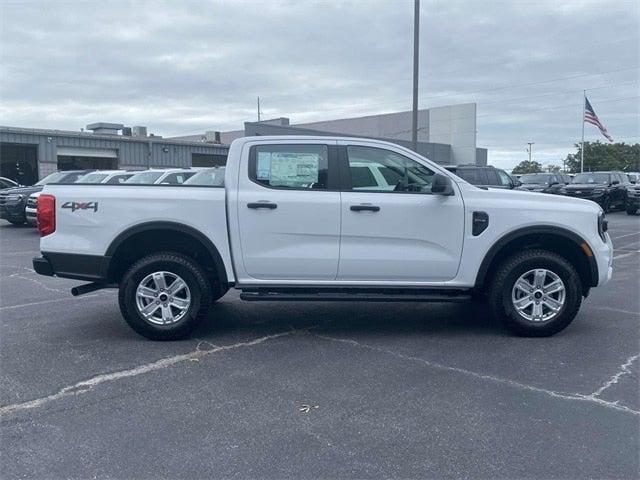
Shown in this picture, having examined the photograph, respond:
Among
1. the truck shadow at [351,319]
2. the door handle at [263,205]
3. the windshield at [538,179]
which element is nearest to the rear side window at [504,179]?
the windshield at [538,179]

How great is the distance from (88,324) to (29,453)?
310 centimetres

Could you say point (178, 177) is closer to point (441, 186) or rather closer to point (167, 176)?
point (167, 176)

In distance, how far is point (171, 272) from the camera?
5.94 meters

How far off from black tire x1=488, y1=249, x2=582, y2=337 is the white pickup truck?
11 mm

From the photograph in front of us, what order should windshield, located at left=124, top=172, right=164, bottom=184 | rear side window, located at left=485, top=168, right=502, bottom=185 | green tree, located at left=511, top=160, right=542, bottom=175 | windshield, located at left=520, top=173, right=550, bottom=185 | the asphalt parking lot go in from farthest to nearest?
green tree, located at left=511, top=160, right=542, bottom=175 → windshield, located at left=520, top=173, right=550, bottom=185 → rear side window, located at left=485, top=168, right=502, bottom=185 → windshield, located at left=124, top=172, right=164, bottom=184 → the asphalt parking lot

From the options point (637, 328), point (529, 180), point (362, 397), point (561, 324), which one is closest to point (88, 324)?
point (362, 397)

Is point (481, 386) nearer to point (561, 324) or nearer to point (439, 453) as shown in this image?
point (439, 453)

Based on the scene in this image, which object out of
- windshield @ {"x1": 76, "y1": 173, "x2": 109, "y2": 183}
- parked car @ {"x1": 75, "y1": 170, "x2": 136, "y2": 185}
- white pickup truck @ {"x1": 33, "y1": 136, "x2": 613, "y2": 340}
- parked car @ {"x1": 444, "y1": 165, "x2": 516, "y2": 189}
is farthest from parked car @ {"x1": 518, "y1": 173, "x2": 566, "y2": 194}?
white pickup truck @ {"x1": 33, "y1": 136, "x2": 613, "y2": 340}

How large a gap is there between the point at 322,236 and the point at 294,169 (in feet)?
2.37

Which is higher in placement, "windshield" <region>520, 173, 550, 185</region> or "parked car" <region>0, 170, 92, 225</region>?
"windshield" <region>520, 173, 550, 185</region>

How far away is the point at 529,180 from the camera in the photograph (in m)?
28.3

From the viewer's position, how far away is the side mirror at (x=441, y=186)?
19.1 ft

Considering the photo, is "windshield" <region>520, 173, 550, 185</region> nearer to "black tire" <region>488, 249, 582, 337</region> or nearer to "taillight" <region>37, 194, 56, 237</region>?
"black tire" <region>488, 249, 582, 337</region>

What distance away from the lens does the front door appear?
5.93 meters
